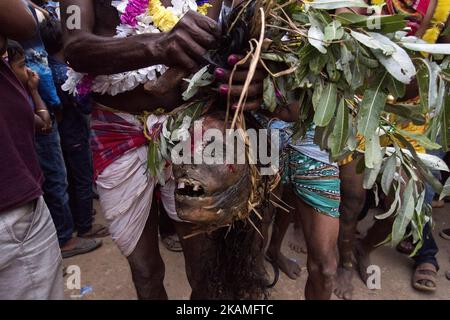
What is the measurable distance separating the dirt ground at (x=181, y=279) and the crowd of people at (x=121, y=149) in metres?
0.15

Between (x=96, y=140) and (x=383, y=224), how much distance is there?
2.39 meters

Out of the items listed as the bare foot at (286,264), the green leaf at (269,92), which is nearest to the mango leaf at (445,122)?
the green leaf at (269,92)

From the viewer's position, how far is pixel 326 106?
4.28 feet

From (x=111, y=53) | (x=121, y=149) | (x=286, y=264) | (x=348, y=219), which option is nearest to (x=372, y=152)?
(x=111, y=53)

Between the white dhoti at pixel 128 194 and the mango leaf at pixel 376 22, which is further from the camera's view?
the white dhoti at pixel 128 194

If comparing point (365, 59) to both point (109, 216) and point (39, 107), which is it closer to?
point (109, 216)

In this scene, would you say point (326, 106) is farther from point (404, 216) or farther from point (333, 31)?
point (404, 216)

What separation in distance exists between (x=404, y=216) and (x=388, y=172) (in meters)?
0.16

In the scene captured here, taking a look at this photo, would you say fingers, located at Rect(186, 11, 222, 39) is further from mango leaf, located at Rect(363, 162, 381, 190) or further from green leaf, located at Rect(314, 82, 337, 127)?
mango leaf, located at Rect(363, 162, 381, 190)

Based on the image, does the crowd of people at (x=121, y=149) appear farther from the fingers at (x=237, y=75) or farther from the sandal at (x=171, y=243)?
the sandal at (x=171, y=243)

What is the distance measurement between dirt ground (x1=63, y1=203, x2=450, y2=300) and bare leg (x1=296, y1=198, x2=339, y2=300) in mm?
680

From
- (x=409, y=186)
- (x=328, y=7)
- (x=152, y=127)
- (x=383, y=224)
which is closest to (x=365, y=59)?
(x=328, y=7)

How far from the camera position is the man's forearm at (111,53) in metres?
1.58

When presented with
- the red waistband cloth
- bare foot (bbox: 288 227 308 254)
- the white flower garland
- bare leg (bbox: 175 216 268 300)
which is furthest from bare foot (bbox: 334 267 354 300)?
the white flower garland
